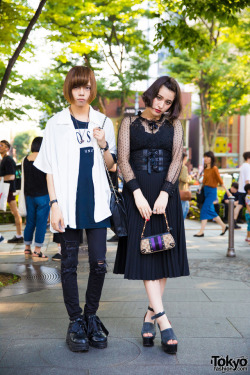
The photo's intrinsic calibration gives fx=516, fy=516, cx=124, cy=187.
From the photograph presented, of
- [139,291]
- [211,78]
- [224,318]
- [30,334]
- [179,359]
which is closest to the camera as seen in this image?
[179,359]

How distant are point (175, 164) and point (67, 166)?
0.76m

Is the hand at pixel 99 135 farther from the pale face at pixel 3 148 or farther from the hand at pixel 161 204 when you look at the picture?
the pale face at pixel 3 148

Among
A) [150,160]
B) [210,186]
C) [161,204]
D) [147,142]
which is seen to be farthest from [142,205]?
[210,186]

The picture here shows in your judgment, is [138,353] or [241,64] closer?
[138,353]

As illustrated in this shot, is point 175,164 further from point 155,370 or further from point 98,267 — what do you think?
point 155,370

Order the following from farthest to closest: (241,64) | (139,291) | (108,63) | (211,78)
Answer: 1. (211,78)
2. (241,64)
3. (108,63)
4. (139,291)

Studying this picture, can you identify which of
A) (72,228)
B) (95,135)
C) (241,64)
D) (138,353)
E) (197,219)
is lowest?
(197,219)

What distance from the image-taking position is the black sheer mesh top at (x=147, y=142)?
3621 mm

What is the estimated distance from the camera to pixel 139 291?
5.40 m

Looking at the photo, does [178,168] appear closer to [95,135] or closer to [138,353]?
[95,135]

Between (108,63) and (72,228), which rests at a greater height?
(108,63)

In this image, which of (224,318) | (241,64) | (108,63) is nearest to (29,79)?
(108,63)

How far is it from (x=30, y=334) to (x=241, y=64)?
23.1m

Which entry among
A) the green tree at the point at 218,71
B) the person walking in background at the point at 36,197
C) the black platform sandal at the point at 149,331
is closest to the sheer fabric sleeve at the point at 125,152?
the black platform sandal at the point at 149,331
